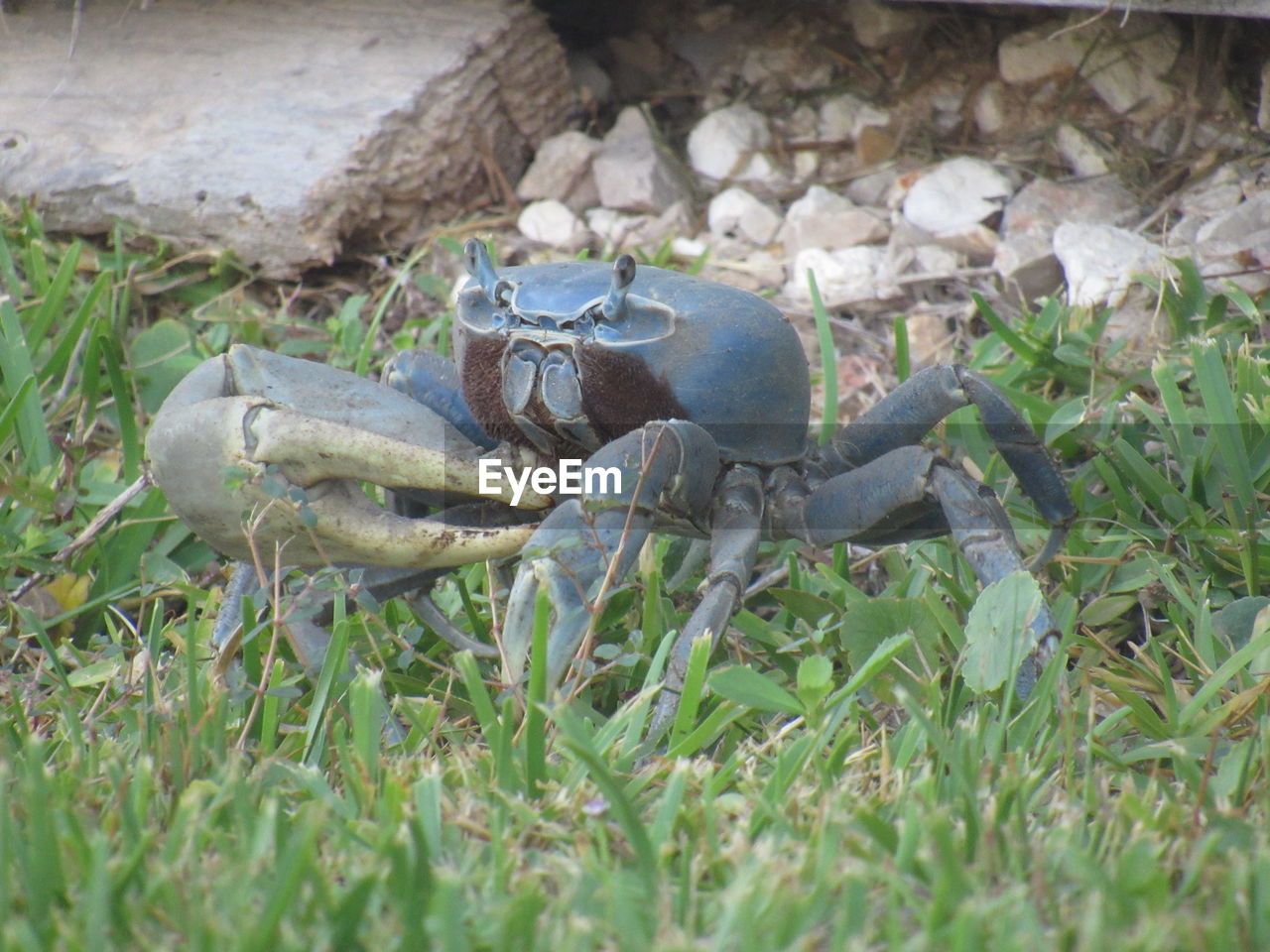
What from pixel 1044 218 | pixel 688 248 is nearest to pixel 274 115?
pixel 688 248

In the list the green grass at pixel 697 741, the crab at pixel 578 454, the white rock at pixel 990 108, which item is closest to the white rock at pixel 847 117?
the white rock at pixel 990 108

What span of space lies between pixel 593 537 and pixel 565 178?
7.49 feet

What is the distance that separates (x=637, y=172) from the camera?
12.7 ft

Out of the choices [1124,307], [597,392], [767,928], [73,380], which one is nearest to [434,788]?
[767,928]

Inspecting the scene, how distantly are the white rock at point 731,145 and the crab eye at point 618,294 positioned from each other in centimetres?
189

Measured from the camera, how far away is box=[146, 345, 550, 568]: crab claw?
6.48 feet

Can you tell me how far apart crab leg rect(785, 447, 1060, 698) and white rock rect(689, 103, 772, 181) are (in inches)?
73.6

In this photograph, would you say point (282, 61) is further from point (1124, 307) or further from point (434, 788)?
point (434, 788)

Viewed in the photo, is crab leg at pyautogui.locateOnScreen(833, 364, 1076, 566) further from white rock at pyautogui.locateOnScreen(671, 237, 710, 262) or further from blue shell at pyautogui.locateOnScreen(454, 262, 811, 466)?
white rock at pyautogui.locateOnScreen(671, 237, 710, 262)

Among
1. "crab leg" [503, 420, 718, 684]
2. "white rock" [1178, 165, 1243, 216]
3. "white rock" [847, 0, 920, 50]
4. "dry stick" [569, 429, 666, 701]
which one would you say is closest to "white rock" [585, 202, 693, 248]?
"white rock" [847, 0, 920, 50]

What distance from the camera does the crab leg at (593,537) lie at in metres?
1.82

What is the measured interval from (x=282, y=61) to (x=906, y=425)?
228 centimetres

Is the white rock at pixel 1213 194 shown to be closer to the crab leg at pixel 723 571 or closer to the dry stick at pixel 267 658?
the crab leg at pixel 723 571
